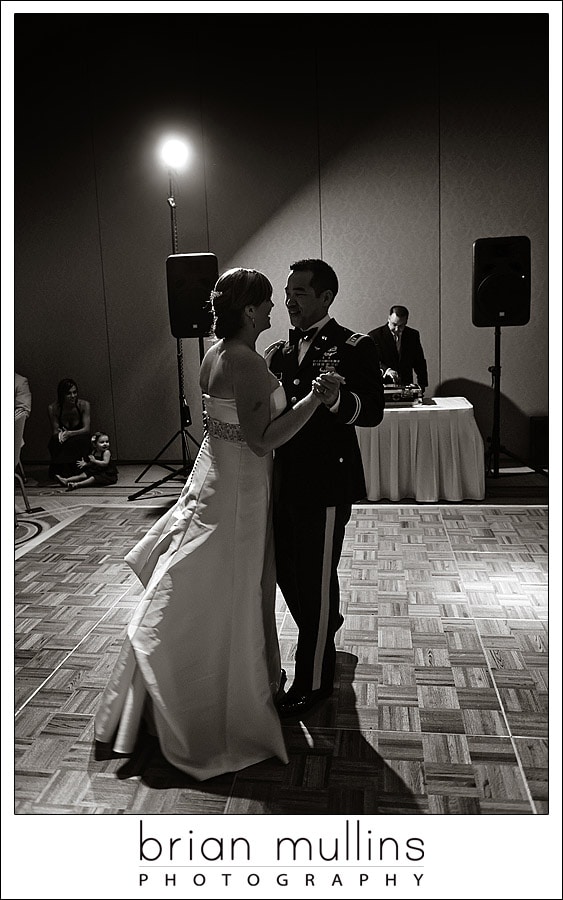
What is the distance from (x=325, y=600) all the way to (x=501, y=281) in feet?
13.3

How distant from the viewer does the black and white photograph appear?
2.39 metres

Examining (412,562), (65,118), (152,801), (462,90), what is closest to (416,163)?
(462,90)

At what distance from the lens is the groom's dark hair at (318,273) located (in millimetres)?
2611

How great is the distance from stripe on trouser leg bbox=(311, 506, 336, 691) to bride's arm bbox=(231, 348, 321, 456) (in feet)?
1.41

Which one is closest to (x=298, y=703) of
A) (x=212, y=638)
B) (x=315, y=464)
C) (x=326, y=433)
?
(x=212, y=638)

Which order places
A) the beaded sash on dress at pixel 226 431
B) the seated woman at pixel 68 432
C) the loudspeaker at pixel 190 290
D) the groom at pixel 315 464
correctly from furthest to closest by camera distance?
the seated woman at pixel 68 432
the loudspeaker at pixel 190 290
the groom at pixel 315 464
the beaded sash on dress at pixel 226 431

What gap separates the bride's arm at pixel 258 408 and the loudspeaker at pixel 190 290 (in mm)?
3576

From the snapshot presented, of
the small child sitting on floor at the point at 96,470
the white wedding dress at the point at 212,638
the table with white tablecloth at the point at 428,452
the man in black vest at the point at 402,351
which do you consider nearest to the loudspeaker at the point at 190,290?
the small child sitting on floor at the point at 96,470

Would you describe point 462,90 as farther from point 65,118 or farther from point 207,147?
point 65,118

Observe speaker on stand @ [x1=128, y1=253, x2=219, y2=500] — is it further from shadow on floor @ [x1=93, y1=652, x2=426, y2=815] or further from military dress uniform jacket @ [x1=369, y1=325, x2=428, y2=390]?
shadow on floor @ [x1=93, y1=652, x2=426, y2=815]

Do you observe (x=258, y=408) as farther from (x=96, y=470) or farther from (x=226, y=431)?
(x=96, y=470)

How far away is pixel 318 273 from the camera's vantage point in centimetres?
262

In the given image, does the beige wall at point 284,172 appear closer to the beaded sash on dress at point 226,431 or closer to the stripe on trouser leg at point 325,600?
the stripe on trouser leg at point 325,600

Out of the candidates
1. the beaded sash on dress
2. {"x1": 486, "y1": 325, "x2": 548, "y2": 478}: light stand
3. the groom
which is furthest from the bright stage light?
the beaded sash on dress
